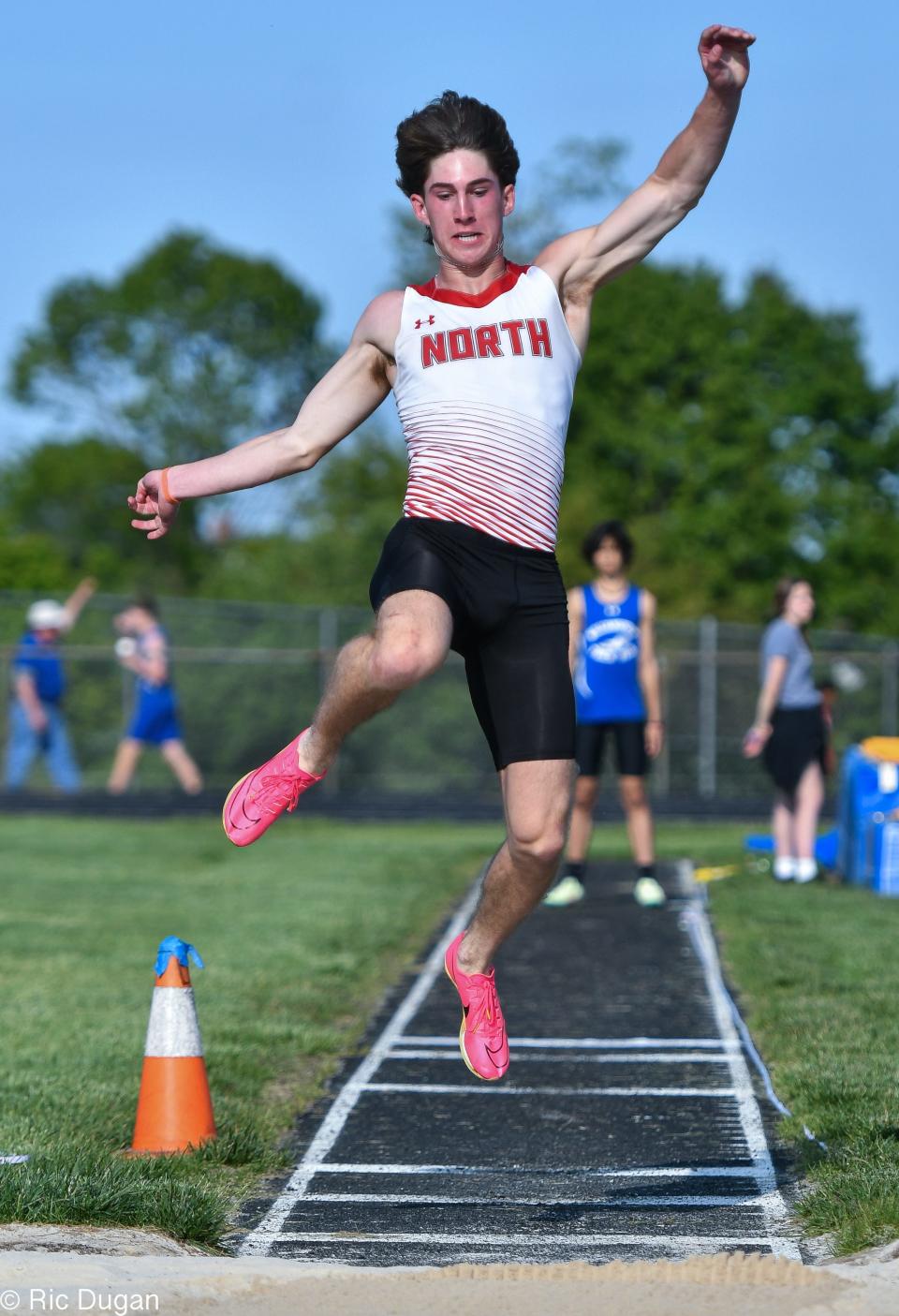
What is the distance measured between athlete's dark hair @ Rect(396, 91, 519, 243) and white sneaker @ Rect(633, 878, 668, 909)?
7.14m

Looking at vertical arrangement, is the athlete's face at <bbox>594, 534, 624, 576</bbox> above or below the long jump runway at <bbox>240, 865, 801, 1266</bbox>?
above

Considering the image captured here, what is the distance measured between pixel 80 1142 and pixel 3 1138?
0.76 feet

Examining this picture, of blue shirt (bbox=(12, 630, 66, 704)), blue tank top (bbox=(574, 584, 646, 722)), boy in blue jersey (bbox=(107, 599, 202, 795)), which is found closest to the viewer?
blue tank top (bbox=(574, 584, 646, 722))

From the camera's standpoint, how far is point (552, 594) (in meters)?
4.84

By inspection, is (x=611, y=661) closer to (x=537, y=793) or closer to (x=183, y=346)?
(x=537, y=793)

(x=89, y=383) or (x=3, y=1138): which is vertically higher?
(x=89, y=383)

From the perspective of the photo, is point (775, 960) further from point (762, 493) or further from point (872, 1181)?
point (762, 493)

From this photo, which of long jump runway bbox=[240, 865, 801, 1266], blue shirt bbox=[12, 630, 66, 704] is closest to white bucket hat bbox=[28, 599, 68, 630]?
blue shirt bbox=[12, 630, 66, 704]

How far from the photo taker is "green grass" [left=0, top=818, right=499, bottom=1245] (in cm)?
481

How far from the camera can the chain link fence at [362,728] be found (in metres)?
25.8

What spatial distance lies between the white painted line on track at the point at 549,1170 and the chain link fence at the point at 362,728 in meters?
19.9

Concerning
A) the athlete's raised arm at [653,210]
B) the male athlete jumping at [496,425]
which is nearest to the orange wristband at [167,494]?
the male athlete jumping at [496,425]

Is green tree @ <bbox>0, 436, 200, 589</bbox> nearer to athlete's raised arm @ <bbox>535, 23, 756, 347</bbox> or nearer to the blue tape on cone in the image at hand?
the blue tape on cone

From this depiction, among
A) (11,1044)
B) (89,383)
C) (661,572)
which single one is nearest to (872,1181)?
(11,1044)
